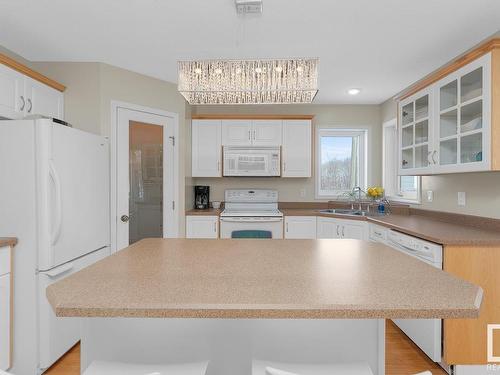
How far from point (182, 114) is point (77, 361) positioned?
254cm

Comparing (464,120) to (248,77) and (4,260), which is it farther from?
(4,260)

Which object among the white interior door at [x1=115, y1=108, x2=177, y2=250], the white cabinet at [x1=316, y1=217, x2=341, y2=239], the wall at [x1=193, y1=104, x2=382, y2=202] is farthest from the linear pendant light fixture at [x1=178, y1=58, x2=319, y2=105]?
the wall at [x1=193, y1=104, x2=382, y2=202]

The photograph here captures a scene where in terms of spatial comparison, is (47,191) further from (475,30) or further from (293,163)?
(475,30)

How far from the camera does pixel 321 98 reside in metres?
3.93

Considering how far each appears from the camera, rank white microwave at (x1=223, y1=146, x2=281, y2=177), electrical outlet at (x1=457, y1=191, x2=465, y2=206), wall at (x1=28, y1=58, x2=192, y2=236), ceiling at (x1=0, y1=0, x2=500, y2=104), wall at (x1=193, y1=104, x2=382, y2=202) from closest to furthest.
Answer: ceiling at (x1=0, y1=0, x2=500, y2=104)
electrical outlet at (x1=457, y1=191, x2=465, y2=206)
wall at (x1=28, y1=58, x2=192, y2=236)
white microwave at (x1=223, y1=146, x2=281, y2=177)
wall at (x1=193, y1=104, x2=382, y2=202)

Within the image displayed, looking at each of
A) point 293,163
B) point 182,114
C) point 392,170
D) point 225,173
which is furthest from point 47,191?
point 392,170

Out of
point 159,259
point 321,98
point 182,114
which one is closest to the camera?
point 159,259

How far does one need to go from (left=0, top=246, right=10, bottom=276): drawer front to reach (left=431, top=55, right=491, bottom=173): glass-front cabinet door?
122 inches

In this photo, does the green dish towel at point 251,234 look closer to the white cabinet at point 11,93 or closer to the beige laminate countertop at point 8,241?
the beige laminate countertop at point 8,241

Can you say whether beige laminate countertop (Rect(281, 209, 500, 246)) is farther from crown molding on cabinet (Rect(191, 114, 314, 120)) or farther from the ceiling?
crown molding on cabinet (Rect(191, 114, 314, 120))

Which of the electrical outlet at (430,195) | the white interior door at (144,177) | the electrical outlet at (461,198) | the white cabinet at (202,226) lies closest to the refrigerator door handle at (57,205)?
the white interior door at (144,177)

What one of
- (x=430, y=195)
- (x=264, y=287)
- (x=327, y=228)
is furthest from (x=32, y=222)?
(x=430, y=195)

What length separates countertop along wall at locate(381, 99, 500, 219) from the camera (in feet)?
7.39

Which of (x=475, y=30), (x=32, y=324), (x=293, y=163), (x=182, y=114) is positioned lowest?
(x=32, y=324)
